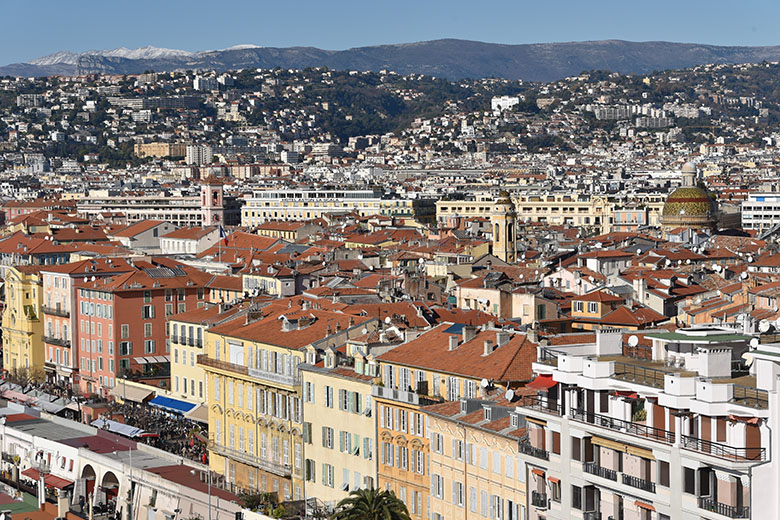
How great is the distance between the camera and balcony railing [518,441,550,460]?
24.2m

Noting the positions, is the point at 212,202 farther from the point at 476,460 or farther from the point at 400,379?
the point at 476,460

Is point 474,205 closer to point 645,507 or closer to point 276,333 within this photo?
point 276,333

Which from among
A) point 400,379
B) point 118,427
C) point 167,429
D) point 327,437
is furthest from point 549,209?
point 400,379

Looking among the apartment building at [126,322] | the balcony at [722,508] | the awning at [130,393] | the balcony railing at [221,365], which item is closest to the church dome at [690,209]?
the apartment building at [126,322]

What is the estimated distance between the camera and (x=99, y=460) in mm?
43219

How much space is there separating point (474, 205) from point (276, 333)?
4081 inches

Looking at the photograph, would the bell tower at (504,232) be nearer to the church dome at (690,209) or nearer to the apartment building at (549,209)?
the church dome at (690,209)

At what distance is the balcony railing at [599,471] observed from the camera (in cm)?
2242

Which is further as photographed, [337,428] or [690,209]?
[690,209]

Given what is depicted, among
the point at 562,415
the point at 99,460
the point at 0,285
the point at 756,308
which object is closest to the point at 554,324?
the point at 756,308

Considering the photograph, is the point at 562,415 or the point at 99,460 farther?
the point at 99,460

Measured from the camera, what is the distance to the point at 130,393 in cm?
5650

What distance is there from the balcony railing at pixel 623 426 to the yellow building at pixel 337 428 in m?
11.6

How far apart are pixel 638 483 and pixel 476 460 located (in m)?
7.82
